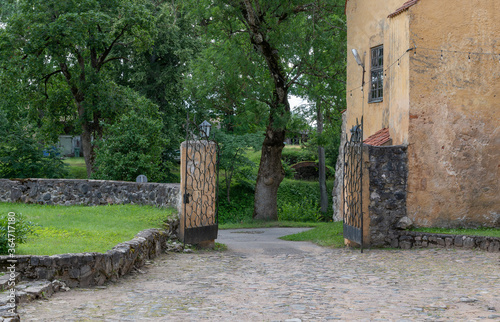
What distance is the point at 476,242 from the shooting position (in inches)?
463

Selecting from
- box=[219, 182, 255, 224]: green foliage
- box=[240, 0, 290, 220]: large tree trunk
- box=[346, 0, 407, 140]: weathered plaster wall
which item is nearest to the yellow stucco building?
box=[346, 0, 407, 140]: weathered plaster wall

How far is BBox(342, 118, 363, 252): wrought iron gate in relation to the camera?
12570 mm

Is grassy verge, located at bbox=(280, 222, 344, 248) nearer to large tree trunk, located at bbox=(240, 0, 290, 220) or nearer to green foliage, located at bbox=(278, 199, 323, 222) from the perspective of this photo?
large tree trunk, located at bbox=(240, 0, 290, 220)

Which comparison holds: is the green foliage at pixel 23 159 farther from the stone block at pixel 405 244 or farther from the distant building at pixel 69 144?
the distant building at pixel 69 144

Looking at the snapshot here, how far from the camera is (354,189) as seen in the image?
1305cm

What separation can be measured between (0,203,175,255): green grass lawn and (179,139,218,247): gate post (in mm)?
676

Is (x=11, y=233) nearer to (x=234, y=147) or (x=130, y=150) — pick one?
(x=130, y=150)

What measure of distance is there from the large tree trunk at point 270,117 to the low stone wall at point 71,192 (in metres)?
7.25

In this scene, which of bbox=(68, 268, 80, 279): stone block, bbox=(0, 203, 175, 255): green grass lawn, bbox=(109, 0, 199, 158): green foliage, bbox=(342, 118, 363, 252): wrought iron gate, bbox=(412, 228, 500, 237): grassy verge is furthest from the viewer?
bbox=(109, 0, 199, 158): green foliage

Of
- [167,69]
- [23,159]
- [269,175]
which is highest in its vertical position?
[167,69]

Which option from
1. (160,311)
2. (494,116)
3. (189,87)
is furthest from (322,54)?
(160,311)

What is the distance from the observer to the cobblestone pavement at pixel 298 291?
6.29 metres

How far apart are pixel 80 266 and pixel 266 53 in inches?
583

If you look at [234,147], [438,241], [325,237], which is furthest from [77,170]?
[438,241]
